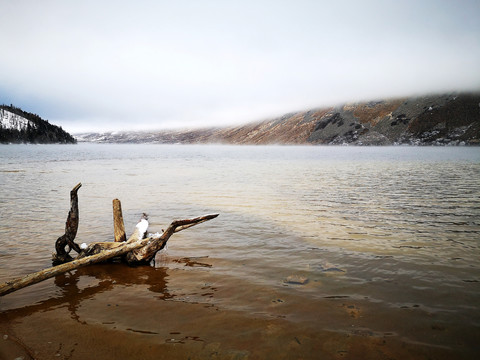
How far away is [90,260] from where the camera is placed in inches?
302

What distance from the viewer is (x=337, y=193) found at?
2164 cm

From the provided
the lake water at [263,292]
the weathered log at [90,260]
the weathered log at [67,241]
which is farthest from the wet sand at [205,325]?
the weathered log at [67,241]

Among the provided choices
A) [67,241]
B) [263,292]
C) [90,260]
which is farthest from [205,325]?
[67,241]

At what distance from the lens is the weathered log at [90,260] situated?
6.29 m

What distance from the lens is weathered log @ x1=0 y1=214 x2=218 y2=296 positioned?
248 inches

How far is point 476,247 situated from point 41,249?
14.3m

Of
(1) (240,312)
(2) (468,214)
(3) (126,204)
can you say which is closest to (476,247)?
(2) (468,214)

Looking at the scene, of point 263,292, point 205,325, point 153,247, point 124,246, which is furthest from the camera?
point 124,246

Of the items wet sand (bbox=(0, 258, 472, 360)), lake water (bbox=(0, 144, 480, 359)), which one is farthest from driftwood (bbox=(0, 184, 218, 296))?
wet sand (bbox=(0, 258, 472, 360))

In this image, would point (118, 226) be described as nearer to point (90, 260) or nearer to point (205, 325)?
point (90, 260)

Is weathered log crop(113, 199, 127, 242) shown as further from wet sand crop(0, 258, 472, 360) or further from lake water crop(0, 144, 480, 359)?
wet sand crop(0, 258, 472, 360)

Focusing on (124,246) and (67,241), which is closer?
(67,241)

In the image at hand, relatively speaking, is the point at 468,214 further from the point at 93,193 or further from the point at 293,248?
the point at 93,193

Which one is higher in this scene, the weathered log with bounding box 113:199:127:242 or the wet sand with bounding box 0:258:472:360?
the weathered log with bounding box 113:199:127:242
